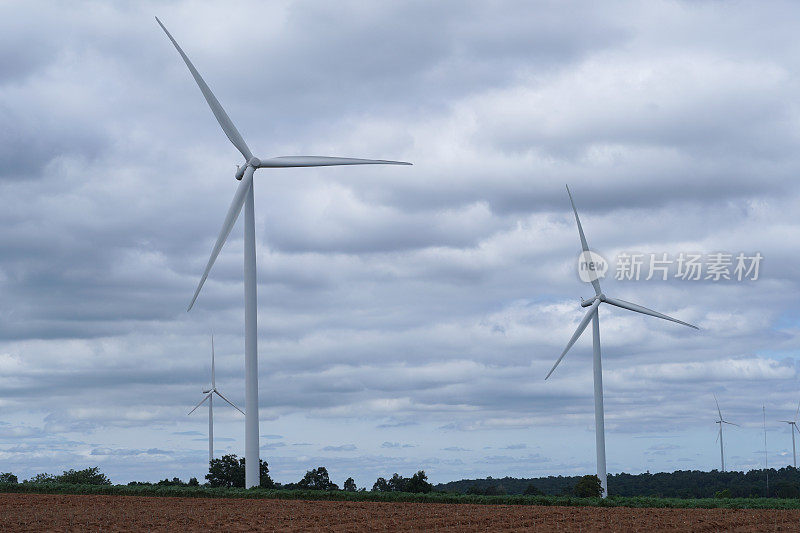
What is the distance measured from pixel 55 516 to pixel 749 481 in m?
171

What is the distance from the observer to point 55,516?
53.3m

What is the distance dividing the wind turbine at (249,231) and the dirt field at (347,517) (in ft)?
18.3

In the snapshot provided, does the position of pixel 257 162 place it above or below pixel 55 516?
above

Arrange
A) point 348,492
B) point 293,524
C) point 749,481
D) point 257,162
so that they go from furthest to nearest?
point 749,481, point 257,162, point 348,492, point 293,524

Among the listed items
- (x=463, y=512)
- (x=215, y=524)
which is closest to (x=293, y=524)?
(x=215, y=524)

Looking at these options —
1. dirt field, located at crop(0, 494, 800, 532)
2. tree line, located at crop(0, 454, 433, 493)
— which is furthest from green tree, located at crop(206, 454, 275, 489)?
dirt field, located at crop(0, 494, 800, 532)

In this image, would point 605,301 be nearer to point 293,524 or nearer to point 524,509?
point 524,509

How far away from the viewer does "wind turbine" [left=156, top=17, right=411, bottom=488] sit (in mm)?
69062

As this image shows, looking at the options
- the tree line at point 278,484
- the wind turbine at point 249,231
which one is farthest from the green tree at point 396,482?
the wind turbine at point 249,231

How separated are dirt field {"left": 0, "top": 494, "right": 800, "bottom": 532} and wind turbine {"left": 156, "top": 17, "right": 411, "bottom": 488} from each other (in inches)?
220

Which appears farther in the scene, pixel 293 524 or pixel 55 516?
pixel 55 516

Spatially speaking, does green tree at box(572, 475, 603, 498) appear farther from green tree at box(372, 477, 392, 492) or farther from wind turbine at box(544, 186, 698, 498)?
green tree at box(372, 477, 392, 492)

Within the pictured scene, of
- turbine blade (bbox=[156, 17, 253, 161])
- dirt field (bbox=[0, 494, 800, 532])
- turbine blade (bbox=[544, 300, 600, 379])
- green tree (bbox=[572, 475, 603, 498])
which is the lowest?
green tree (bbox=[572, 475, 603, 498])

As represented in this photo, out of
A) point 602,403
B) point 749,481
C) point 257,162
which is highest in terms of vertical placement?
point 257,162
